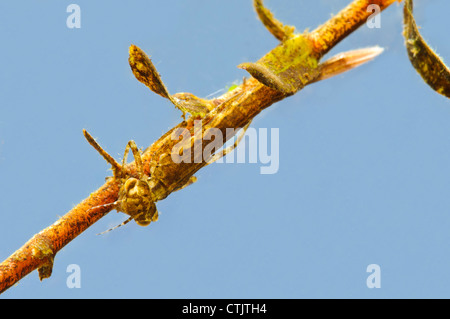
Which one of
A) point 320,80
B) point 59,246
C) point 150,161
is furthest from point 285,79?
point 59,246

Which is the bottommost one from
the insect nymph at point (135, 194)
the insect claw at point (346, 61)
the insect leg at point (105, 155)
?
the insect nymph at point (135, 194)

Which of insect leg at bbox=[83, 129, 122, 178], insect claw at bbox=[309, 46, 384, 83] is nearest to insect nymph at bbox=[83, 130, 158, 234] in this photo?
insect leg at bbox=[83, 129, 122, 178]

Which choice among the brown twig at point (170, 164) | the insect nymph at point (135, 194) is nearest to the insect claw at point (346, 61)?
the brown twig at point (170, 164)

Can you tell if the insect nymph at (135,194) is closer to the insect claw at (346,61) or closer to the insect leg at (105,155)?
the insect leg at (105,155)

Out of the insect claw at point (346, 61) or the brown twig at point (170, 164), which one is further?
the insect claw at point (346, 61)

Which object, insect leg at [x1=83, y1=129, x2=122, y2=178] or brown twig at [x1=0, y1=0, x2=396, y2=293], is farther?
brown twig at [x1=0, y1=0, x2=396, y2=293]

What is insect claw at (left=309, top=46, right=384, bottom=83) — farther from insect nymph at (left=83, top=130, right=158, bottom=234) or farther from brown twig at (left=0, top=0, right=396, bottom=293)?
insect nymph at (left=83, top=130, right=158, bottom=234)
